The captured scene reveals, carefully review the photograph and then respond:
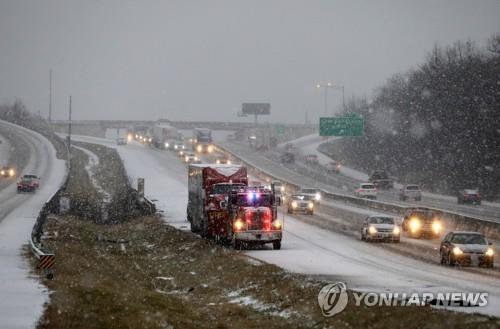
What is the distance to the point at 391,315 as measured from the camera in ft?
69.7

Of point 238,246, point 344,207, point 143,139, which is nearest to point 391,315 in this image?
point 238,246

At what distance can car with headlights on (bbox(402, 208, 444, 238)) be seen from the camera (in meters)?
51.7

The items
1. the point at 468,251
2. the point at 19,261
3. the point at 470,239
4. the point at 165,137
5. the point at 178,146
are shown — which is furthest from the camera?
the point at 165,137

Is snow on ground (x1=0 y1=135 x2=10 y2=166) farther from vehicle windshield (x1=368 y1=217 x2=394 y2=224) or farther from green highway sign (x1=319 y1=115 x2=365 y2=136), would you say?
vehicle windshield (x1=368 y1=217 x2=394 y2=224)

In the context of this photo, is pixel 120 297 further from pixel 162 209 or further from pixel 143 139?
pixel 143 139

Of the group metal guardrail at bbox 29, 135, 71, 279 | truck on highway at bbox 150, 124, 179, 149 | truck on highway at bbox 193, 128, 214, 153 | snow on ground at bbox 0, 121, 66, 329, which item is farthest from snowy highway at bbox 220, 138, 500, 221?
snow on ground at bbox 0, 121, 66, 329

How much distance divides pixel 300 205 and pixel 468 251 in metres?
33.1

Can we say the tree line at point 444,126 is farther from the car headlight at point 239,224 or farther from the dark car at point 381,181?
the car headlight at point 239,224

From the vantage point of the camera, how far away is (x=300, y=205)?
68000 millimetres

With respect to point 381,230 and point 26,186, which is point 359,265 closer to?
point 381,230

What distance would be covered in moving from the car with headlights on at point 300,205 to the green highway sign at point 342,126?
37.0 metres

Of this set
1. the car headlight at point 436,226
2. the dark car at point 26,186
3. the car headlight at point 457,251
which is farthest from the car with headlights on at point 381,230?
the dark car at point 26,186

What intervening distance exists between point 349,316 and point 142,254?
964 inches

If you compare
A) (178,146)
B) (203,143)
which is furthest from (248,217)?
(203,143)
